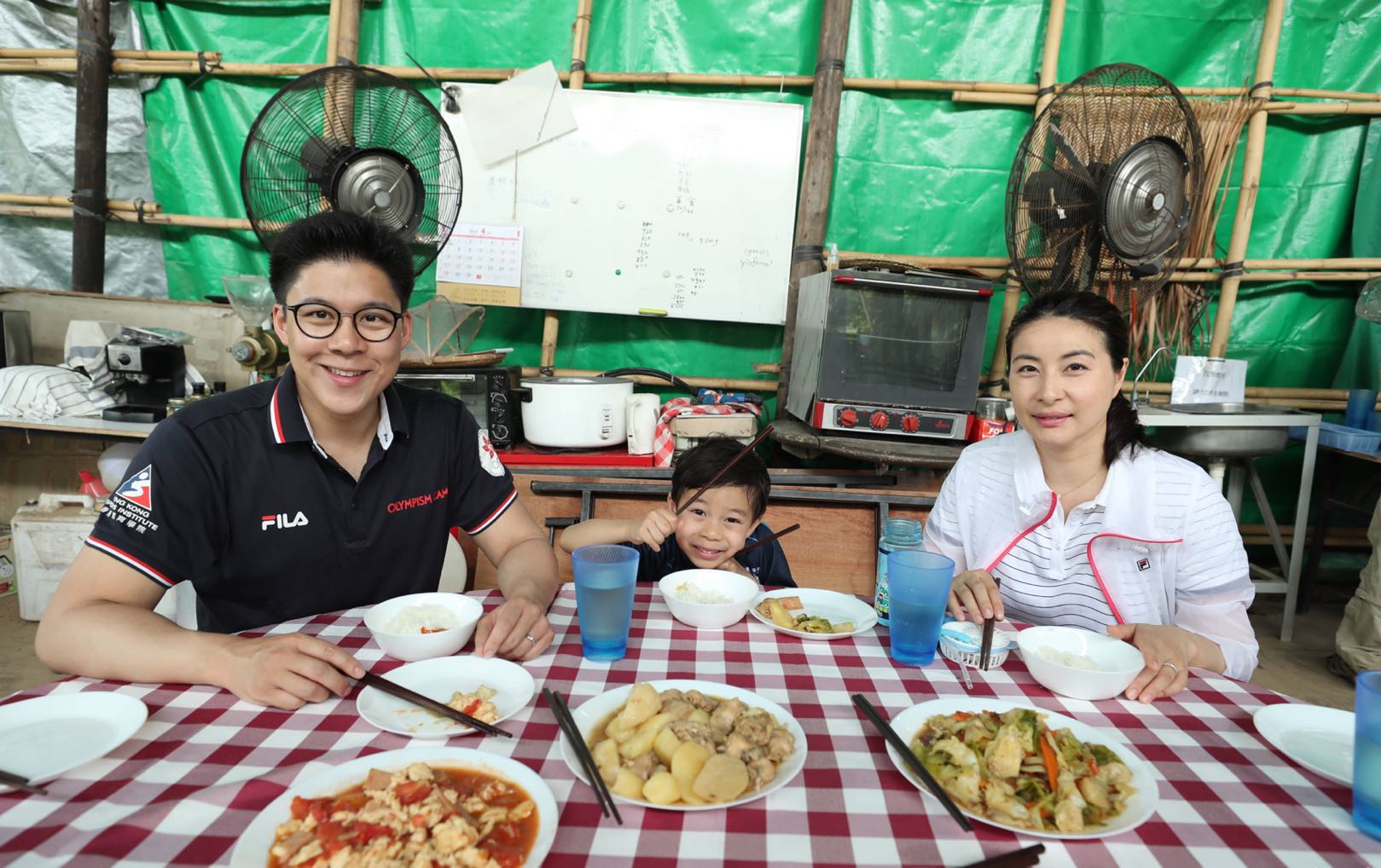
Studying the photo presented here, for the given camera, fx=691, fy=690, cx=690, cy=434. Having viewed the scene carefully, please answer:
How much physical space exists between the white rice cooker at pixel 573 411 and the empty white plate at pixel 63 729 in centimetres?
203

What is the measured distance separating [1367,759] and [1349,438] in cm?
362

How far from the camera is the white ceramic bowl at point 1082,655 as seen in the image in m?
1.12

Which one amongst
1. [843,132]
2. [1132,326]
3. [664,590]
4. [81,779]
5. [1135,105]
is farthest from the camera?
[843,132]

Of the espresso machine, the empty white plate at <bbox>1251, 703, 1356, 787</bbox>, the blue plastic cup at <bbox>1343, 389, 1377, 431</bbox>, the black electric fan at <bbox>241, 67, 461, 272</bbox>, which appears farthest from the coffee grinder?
the blue plastic cup at <bbox>1343, 389, 1377, 431</bbox>

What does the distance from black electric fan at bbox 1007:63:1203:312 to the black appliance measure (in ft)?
7.52

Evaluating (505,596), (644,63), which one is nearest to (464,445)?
(505,596)

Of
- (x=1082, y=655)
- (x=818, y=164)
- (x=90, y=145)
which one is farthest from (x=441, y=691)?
(x=90, y=145)

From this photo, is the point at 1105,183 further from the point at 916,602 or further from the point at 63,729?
the point at 63,729

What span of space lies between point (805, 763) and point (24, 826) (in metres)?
0.89

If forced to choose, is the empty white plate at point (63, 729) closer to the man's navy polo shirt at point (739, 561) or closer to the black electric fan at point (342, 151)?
the man's navy polo shirt at point (739, 561)

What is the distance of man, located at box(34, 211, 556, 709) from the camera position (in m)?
1.17

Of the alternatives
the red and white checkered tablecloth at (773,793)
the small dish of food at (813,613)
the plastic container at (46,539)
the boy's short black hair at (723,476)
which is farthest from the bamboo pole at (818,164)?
the plastic container at (46,539)

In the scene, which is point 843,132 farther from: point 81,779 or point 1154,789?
point 81,779

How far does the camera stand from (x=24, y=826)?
2.44 feet
